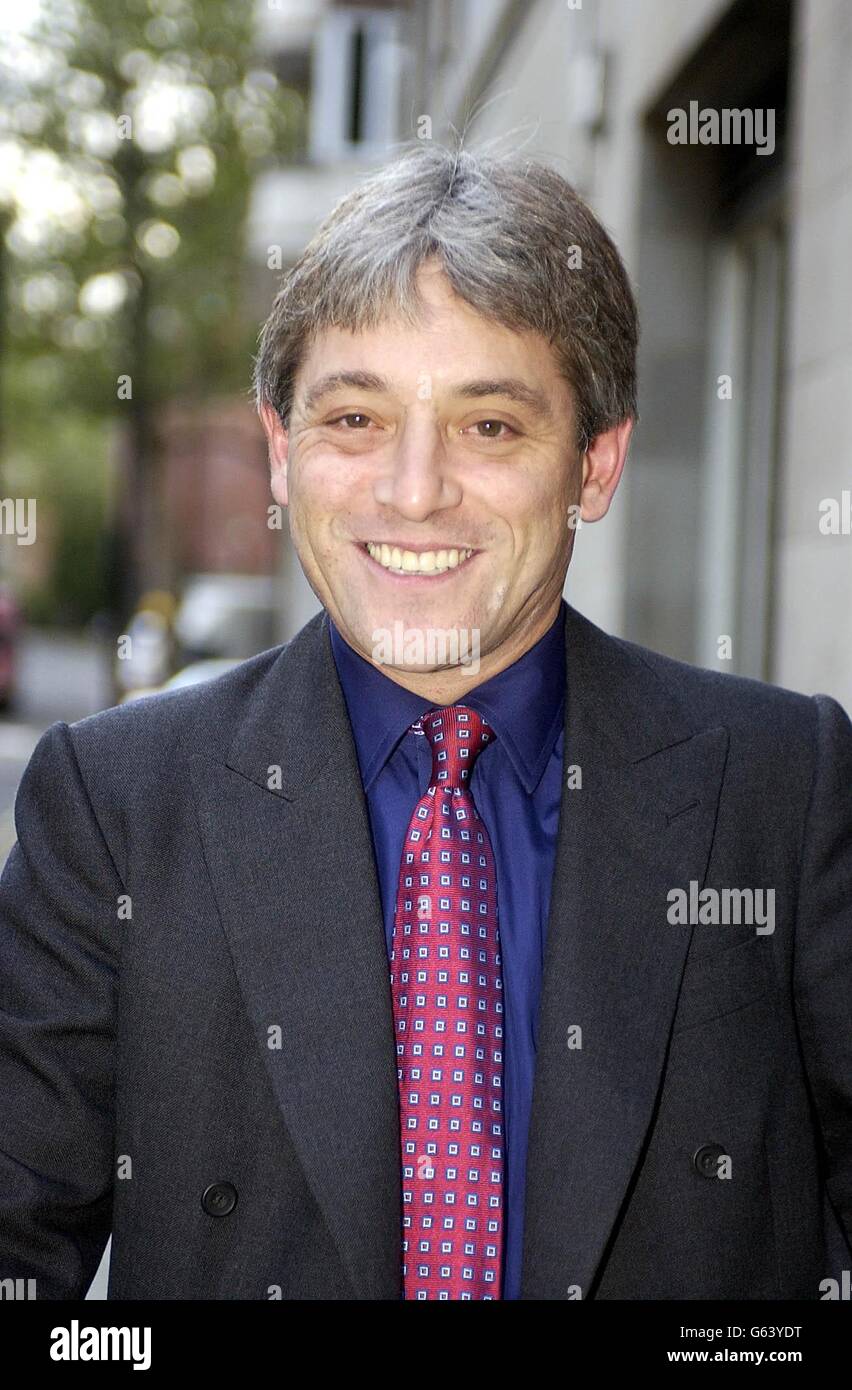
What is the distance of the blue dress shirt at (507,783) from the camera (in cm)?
217

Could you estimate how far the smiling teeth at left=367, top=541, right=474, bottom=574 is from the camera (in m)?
2.17

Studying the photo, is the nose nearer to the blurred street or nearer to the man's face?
the man's face

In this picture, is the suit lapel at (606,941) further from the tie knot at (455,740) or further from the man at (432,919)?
the tie knot at (455,740)

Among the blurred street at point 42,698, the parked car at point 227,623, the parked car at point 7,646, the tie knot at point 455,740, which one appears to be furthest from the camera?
the parked car at point 227,623

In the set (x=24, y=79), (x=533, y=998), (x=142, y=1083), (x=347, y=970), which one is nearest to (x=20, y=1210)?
(x=142, y=1083)

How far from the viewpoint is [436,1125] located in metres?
2.04

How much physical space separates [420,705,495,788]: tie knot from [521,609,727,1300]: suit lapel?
13 centimetres

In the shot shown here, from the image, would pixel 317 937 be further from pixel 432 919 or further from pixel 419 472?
pixel 419 472

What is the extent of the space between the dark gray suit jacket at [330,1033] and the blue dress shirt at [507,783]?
48 millimetres

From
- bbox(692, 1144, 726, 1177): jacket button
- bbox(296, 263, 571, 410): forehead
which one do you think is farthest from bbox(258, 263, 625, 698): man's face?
bbox(692, 1144, 726, 1177): jacket button

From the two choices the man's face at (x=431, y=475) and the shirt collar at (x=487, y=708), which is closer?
the man's face at (x=431, y=475)

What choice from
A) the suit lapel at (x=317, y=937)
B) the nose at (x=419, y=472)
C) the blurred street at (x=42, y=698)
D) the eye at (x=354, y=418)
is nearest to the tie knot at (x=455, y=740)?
the suit lapel at (x=317, y=937)

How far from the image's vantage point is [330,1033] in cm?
205
